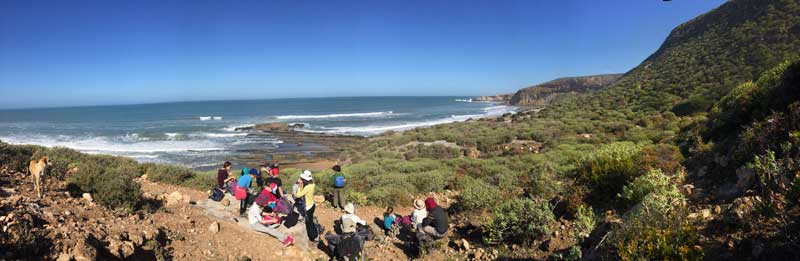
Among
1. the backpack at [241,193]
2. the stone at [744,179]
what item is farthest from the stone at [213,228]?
the stone at [744,179]

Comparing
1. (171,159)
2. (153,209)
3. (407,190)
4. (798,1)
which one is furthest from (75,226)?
(798,1)

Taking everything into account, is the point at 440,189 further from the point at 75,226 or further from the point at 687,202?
the point at 75,226

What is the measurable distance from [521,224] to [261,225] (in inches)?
182

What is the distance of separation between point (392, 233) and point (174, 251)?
12.2 ft

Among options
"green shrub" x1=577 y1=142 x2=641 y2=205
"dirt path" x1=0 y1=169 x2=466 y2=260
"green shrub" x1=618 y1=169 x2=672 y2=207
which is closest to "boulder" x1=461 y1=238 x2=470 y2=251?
"dirt path" x1=0 y1=169 x2=466 y2=260

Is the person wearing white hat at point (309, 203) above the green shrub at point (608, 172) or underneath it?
underneath

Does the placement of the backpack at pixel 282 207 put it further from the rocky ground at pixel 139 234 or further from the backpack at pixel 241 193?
the backpack at pixel 241 193

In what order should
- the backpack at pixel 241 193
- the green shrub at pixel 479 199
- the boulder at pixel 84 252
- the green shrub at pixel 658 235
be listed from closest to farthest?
the green shrub at pixel 658 235
the boulder at pixel 84 252
the backpack at pixel 241 193
the green shrub at pixel 479 199

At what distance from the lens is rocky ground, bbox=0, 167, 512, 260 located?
404cm

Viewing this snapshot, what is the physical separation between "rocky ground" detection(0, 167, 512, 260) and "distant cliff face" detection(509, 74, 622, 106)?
91925mm

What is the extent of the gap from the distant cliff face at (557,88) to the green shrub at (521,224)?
9053 cm

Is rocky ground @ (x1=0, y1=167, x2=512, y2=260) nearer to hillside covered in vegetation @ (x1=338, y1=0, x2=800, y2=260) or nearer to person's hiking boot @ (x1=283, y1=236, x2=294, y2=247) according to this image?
person's hiking boot @ (x1=283, y1=236, x2=294, y2=247)

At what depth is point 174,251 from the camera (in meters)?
5.30

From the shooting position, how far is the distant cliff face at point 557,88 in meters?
93.6
